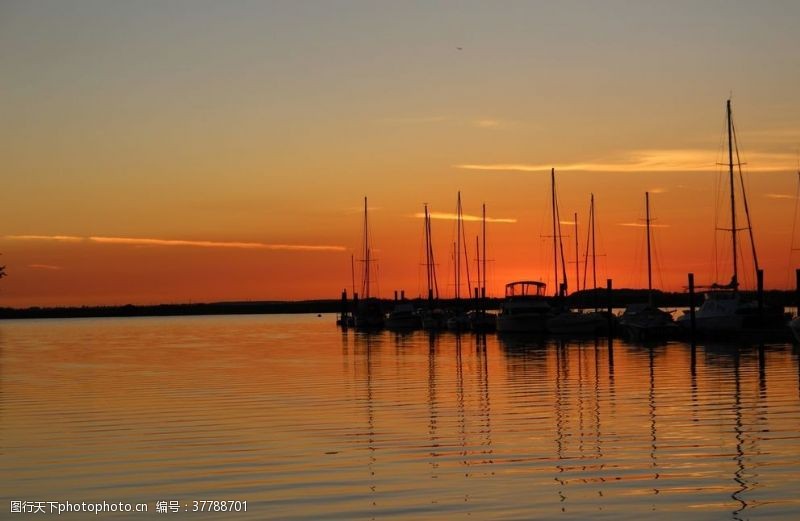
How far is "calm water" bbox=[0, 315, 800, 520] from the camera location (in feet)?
52.8

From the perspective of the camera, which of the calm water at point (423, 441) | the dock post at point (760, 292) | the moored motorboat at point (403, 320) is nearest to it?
the calm water at point (423, 441)

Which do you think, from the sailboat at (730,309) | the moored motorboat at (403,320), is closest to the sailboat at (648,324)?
the sailboat at (730,309)

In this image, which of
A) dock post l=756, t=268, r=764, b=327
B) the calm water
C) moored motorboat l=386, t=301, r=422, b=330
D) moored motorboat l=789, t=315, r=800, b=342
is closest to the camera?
the calm water

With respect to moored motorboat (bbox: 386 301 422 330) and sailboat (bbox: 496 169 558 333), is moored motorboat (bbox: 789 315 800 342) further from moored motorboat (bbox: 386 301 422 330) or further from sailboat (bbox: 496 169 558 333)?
moored motorboat (bbox: 386 301 422 330)

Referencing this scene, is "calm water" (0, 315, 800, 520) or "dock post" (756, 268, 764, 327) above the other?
"dock post" (756, 268, 764, 327)

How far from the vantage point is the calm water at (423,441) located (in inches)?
634

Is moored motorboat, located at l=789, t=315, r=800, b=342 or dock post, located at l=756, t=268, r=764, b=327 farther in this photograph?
dock post, located at l=756, t=268, r=764, b=327

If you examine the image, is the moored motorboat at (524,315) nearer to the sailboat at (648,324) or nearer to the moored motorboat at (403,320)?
the sailboat at (648,324)

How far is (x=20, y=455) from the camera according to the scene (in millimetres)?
21625

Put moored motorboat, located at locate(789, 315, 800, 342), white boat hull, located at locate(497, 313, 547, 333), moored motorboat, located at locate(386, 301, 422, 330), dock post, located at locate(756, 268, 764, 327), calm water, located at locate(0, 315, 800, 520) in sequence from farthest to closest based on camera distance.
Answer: moored motorboat, located at locate(386, 301, 422, 330), white boat hull, located at locate(497, 313, 547, 333), dock post, located at locate(756, 268, 764, 327), moored motorboat, located at locate(789, 315, 800, 342), calm water, located at locate(0, 315, 800, 520)

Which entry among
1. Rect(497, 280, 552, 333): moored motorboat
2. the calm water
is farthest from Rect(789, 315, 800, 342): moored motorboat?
Rect(497, 280, 552, 333): moored motorboat

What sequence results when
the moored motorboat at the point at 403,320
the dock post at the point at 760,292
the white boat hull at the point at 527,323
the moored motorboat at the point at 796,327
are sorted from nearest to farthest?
the moored motorboat at the point at 796,327 → the dock post at the point at 760,292 → the white boat hull at the point at 527,323 → the moored motorboat at the point at 403,320

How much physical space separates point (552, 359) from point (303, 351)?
69.2 ft

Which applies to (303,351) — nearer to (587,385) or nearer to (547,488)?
(587,385)
